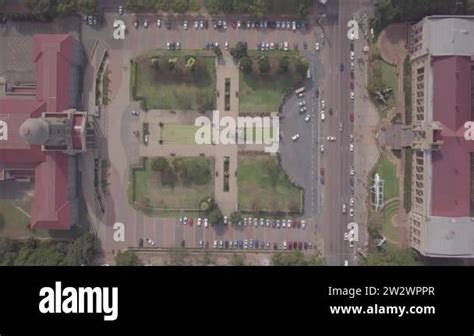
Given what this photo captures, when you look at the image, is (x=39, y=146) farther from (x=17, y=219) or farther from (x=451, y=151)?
(x=451, y=151)

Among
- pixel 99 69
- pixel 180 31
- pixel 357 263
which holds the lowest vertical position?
pixel 357 263

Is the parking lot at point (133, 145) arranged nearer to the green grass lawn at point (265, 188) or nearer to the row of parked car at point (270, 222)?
the row of parked car at point (270, 222)

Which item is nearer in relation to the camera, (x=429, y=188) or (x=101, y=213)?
(x=429, y=188)

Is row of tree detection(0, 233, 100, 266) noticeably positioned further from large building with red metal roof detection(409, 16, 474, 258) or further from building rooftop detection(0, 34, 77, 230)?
large building with red metal roof detection(409, 16, 474, 258)

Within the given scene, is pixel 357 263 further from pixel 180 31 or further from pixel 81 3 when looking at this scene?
pixel 81 3

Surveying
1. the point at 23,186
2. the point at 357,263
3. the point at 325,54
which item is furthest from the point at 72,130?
the point at 357,263

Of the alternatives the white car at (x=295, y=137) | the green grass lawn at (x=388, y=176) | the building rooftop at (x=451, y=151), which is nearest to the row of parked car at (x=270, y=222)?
the white car at (x=295, y=137)

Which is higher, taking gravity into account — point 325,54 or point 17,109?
point 325,54
